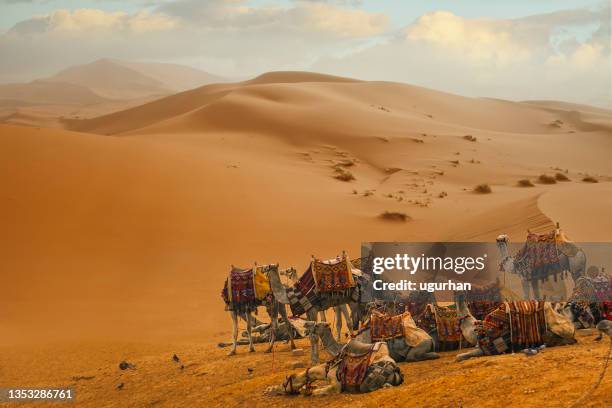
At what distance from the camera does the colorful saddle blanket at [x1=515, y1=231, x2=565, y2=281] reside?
1114cm

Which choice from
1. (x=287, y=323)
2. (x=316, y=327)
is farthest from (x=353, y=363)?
(x=287, y=323)

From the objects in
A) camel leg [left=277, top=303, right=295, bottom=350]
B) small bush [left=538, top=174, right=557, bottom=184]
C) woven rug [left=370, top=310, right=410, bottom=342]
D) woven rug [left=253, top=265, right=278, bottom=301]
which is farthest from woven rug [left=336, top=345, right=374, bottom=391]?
small bush [left=538, top=174, right=557, bottom=184]

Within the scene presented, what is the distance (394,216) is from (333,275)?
13292mm

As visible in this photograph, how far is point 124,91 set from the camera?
16312 centimetres

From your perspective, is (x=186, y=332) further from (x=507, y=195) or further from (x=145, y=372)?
(x=507, y=195)

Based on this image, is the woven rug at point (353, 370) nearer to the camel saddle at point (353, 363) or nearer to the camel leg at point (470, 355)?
the camel saddle at point (353, 363)

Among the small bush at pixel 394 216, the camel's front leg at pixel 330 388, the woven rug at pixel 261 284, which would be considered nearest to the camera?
the camel's front leg at pixel 330 388

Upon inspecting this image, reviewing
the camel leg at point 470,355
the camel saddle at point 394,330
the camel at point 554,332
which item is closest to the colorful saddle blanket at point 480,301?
the camel saddle at point 394,330

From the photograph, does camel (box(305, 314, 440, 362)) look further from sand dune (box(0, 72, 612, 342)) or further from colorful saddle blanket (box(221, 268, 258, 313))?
sand dune (box(0, 72, 612, 342))

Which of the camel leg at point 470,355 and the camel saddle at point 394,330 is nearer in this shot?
the camel leg at point 470,355

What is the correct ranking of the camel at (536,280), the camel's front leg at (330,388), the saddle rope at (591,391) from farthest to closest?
the camel at (536,280)
the camel's front leg at (330,388)
the saddle rope at (591,391)

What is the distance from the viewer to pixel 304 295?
10844mm

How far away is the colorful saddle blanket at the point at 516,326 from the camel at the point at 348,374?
140 centimetres

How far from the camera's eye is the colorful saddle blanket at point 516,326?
28.4 feet
